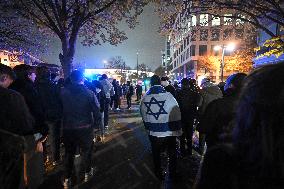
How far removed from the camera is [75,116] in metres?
6.38

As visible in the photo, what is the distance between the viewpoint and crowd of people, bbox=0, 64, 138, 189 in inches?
112

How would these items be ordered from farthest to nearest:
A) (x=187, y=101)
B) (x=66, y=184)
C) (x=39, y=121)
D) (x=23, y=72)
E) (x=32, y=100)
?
(x=187, y=101), (x=66, y=184), (x=23, y=72), (x=32, y=100), (x=39, y=121)

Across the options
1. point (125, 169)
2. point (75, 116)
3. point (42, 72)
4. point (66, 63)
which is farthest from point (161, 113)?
point (66, 63)

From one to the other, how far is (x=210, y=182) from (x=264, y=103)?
0.47 meters

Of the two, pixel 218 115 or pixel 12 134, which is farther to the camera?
pixel 218 115

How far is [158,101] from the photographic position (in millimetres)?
6340

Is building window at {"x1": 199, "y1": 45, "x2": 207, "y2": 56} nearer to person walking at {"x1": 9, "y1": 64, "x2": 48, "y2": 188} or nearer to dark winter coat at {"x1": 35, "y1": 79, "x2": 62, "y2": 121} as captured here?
dark winter coat at {"x1": 35, "y1": 79, "x2": 62, "y2": 121}

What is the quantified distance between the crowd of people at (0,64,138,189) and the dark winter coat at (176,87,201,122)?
2.64 metres

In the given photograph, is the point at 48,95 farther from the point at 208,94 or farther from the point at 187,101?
the point at 208,94

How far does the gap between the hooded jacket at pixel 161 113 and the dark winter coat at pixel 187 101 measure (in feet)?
8.03

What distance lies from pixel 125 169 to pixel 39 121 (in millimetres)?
2929

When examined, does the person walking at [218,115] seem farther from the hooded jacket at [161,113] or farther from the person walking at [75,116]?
the person walking at [75,116]

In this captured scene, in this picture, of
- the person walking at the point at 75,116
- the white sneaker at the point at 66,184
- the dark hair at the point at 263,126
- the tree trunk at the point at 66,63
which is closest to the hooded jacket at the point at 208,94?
the person walking at the point at 75,116

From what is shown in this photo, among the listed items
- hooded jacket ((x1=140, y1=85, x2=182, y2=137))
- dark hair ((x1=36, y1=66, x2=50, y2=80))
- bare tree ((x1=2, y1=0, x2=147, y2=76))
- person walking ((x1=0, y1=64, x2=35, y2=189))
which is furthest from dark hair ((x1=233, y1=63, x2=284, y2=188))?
bare tree ((x1=2, y1=0, x2=147, y2=76))
